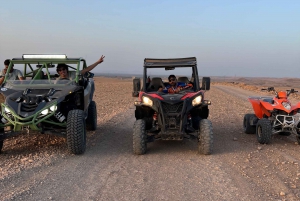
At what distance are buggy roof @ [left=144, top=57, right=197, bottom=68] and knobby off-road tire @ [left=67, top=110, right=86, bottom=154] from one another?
2243mm

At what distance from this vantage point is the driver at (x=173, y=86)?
795 cm

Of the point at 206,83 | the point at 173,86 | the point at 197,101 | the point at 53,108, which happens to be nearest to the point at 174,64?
the point at 173,86

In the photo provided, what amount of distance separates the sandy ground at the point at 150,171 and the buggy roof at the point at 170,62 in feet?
5.80

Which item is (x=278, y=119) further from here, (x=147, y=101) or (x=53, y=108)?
(x=53, y=108)

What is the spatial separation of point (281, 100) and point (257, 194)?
3.92 m

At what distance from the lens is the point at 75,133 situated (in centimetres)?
644

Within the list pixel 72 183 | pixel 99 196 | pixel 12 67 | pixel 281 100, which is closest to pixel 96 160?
pixel 72 183

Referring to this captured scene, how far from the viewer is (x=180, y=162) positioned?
20.4 feet

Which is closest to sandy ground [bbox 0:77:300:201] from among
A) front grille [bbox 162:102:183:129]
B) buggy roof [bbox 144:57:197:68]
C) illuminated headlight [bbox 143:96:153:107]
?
front grille [bbox 162:102:183:129]

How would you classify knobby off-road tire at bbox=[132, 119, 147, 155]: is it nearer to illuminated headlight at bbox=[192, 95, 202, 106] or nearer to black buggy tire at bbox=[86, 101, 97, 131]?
illuminated headlight at bbox=[192, 95, 202, 106]

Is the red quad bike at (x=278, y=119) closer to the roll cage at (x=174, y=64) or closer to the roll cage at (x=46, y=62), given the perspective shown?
the roll cage at (x=174, y=64)

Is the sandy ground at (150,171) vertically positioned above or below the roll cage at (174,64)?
below

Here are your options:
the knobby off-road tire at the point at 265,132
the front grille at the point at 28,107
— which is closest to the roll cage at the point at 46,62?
the front grille at the point at 28,107

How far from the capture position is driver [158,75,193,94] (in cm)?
795
